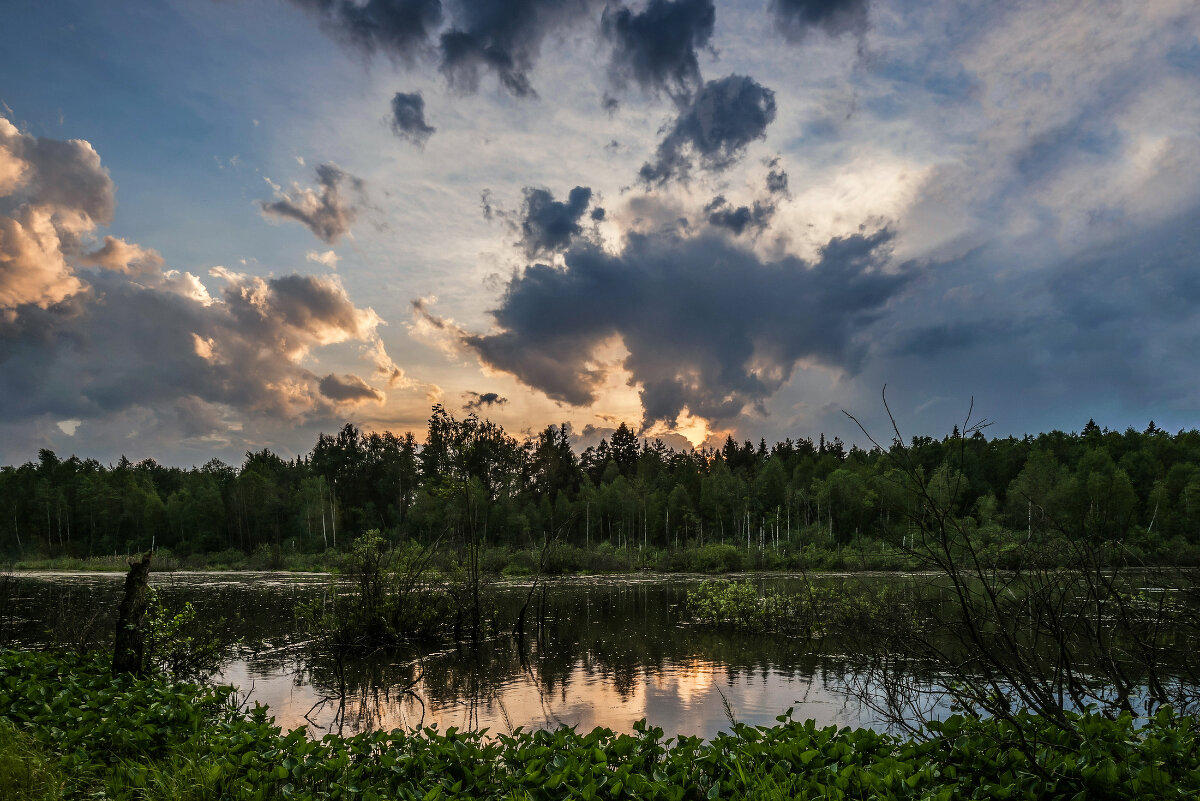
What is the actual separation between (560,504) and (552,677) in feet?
198

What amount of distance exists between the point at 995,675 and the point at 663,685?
5953 mm

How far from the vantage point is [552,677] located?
13.8 meters

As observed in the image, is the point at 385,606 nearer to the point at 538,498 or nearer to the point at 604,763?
the point at 604,763

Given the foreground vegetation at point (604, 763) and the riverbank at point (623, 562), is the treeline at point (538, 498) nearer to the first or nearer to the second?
the riverbank at point (623, 562)

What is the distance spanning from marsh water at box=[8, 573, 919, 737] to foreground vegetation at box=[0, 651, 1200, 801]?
92 centimetres

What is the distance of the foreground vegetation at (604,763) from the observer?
470 cm

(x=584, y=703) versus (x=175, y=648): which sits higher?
(x=175, y=648)

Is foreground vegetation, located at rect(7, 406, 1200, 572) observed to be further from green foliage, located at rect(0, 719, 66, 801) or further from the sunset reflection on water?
green foliage, located at rect(0, 719, 66, 801)

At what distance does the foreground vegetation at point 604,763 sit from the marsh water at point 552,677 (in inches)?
36.4

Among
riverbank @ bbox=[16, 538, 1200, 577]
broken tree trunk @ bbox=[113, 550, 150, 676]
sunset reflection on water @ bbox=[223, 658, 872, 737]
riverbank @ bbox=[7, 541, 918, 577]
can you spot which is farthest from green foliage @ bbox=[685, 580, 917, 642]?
riverbank @ bbox=[7, 541, 918, 577]

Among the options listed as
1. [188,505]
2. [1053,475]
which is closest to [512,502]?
[188,505]

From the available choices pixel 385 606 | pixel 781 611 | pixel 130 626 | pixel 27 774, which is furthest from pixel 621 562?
pixel 27 774

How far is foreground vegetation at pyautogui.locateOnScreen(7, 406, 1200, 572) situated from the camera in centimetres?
5466

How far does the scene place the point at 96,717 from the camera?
7152mm
